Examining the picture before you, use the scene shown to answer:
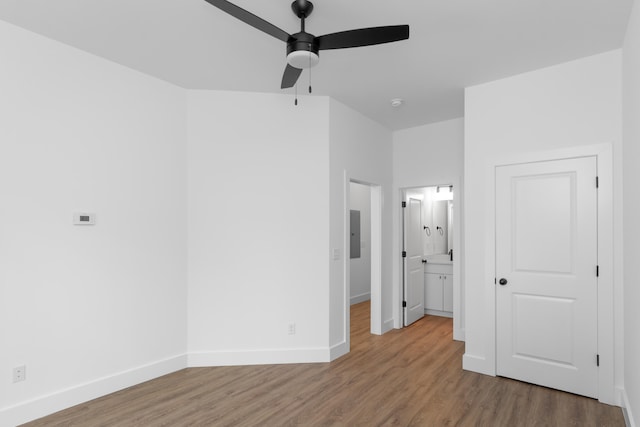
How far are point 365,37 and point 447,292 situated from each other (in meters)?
4.67

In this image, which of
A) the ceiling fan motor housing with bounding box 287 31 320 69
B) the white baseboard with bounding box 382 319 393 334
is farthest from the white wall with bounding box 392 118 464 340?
the ceiling fan motor housing with bounding box 287 31 320 69

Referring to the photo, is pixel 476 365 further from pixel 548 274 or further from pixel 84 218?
pixel 84 218

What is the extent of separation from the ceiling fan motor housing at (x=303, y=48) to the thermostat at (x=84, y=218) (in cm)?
220

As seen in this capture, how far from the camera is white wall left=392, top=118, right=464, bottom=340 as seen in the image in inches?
191

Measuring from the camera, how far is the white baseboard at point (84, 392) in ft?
8.72

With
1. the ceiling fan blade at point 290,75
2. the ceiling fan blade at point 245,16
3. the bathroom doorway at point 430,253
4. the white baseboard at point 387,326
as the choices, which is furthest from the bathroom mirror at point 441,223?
the ceiling fan blade at point 245,16

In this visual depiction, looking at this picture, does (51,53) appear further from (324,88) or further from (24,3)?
(324,88)

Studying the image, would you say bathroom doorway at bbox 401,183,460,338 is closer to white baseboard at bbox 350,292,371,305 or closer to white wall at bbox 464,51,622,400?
white wall at bbox 464,51,622,400

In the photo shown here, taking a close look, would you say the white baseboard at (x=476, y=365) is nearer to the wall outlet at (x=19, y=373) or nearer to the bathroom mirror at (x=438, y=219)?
the bathroom mirror at (x=438, y=219)

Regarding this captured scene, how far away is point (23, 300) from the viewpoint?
273cm

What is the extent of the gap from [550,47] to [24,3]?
155 inches

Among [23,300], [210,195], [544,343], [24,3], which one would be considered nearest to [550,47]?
[544,343]

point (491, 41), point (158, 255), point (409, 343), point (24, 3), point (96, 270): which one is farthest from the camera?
point (409, 343)

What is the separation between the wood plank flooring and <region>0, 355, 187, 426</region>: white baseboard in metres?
0.07
